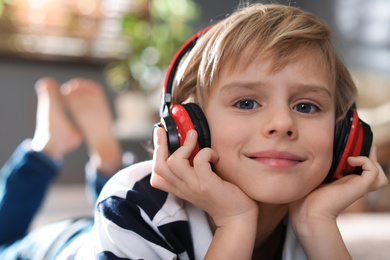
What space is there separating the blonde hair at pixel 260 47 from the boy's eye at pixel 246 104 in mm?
63

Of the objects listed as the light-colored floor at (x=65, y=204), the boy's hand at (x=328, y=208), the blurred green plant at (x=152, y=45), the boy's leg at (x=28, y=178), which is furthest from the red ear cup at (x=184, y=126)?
the blurred green plant at (x=152, y=45)

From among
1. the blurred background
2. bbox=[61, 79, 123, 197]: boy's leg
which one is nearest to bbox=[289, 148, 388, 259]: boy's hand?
bbox=[61, 79, 123, 197]: boy's leg

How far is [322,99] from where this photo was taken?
71cm

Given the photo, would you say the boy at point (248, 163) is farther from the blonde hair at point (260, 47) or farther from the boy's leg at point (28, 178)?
the boy's leg at point (28, 178)

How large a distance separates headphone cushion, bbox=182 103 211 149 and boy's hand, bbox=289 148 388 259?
0.72ft

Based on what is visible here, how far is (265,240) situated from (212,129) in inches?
14.3

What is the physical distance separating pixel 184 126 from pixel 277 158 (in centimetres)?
17

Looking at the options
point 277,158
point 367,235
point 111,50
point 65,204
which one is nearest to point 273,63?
point 277,158

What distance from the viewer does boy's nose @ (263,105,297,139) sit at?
24.6 inches

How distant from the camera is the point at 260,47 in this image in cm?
69

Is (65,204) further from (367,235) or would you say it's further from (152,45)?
(367,235)

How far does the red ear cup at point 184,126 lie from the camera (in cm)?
67

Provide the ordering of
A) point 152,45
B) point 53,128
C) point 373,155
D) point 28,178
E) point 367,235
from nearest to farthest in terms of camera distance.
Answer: point 373,155 < point 367,235 < point 28,178 < point 53,128 < point 152,45

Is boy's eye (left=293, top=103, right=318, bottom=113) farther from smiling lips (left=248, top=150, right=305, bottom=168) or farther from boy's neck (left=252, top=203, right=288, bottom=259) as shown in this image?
boy's neck (left=252, top=203, right=288, bottom=259)
